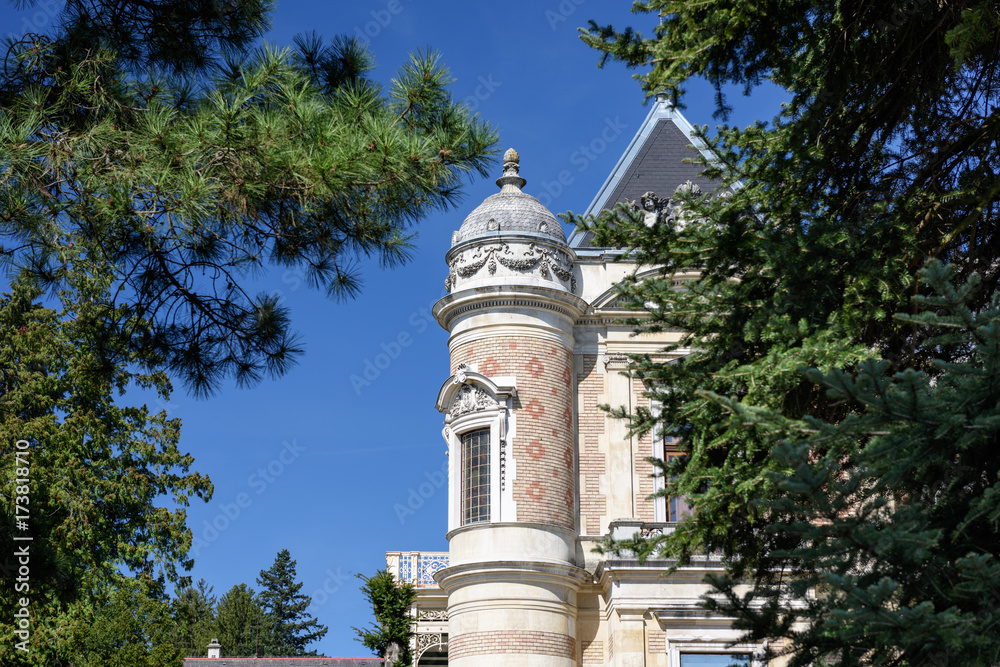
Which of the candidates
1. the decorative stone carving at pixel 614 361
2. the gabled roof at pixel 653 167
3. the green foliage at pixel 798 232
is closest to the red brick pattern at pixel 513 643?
the decorative stone carving at pixel 614 361

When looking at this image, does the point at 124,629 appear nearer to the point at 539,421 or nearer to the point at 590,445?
the point at 539,421

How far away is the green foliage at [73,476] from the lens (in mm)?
22344

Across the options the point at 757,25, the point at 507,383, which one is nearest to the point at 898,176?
the point at 757,25

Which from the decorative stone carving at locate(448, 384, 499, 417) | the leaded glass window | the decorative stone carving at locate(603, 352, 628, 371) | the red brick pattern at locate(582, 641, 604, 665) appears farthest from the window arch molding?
the red brick pattern at locate(582, 641, 604, 665)

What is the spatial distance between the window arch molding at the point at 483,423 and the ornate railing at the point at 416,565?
2349 millimetres

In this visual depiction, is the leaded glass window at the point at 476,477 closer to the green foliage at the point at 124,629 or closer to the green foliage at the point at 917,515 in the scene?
the green foliage at the point at 124,629

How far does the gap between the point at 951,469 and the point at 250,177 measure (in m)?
5.62

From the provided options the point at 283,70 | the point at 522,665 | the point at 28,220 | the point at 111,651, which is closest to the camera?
the point at 28,220

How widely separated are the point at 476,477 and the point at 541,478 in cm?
140

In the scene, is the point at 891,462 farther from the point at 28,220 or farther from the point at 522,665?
the point at 522,665

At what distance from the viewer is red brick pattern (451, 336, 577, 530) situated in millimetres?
22516

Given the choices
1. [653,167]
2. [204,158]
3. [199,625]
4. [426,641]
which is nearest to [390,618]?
[426,641]

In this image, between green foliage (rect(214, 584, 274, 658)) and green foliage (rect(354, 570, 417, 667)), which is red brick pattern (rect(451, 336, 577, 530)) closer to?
green foliage (rect(354, 570, 417, 667))

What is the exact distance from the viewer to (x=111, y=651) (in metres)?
27.2
